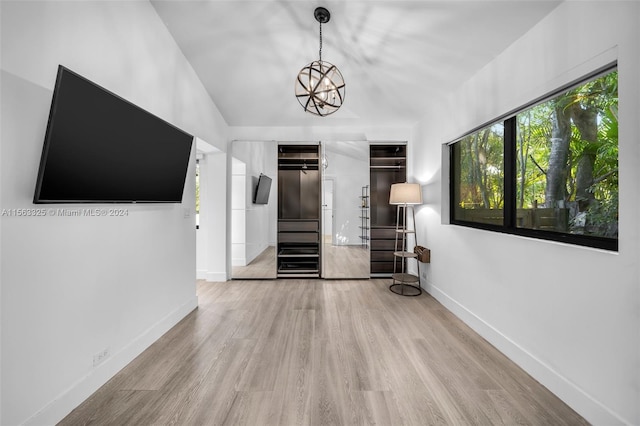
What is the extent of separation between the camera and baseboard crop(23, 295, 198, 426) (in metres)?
1.61

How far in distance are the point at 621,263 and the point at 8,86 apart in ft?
10.6

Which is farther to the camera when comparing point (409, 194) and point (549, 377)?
point (409, 194)

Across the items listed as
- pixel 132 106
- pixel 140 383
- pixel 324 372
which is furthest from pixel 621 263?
pixel 132 106

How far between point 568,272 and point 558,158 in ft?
2.72

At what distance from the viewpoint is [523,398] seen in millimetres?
1873

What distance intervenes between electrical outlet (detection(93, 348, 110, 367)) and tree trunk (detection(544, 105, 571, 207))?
339 centimetres

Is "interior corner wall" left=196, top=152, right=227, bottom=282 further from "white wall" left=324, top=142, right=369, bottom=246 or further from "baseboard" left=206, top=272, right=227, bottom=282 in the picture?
"white wall" left=324, top=142, right=369, bottom=246

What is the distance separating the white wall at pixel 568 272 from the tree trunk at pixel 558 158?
23 centimetres

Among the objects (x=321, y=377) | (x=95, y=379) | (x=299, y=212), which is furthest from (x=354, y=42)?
(x=95, y=379)

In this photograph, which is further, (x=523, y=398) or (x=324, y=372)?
(x=324, y=372)

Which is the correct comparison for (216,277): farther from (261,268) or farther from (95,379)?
(95,379)

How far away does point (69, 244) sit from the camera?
1775mm

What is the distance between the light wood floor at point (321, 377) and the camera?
1724mm

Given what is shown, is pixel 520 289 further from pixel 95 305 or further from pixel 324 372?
pixel 95 305
